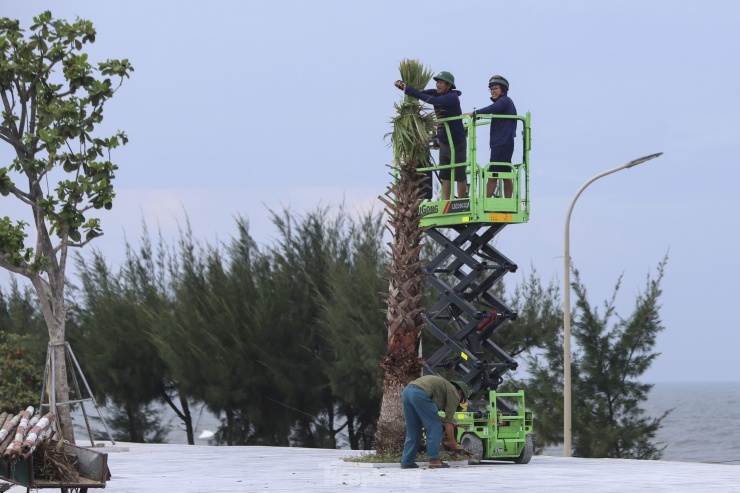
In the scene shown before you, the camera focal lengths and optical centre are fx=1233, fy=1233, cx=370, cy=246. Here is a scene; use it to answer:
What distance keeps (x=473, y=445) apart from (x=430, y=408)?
9.20 ft

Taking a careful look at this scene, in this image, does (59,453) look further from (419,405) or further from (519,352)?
(519,352)

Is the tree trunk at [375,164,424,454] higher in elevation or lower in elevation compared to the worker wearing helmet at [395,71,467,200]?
lower

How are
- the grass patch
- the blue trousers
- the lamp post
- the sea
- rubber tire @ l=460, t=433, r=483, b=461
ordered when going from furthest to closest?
1. the sea
2. the lamp post
3. rubber tire @ l=460, t=433, r=483, b=461
4. the grass patch
5. the blue trousers

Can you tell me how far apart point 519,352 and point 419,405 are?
18090mm

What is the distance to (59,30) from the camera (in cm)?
2342

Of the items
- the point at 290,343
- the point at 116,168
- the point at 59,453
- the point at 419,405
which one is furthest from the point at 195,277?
the point at 59,453

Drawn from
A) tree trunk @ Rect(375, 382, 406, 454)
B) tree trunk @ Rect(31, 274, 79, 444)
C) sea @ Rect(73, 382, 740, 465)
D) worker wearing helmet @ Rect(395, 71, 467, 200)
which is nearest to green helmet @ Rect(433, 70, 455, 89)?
worker wearing helmet @ Rect(395, 71, 467, 200)

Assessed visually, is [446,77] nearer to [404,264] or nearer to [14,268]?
[404,264]

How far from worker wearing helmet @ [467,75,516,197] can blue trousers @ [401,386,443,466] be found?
446 cm

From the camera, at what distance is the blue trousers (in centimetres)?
1745

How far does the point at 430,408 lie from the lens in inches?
689

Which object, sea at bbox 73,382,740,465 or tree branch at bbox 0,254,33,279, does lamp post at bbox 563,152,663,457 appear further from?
sea at bbox 73,382,740,465

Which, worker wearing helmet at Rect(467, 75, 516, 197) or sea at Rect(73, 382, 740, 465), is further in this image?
sea at Rect(73, 382, 740, 465)

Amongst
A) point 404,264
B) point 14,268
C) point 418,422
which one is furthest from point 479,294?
point 14,268
